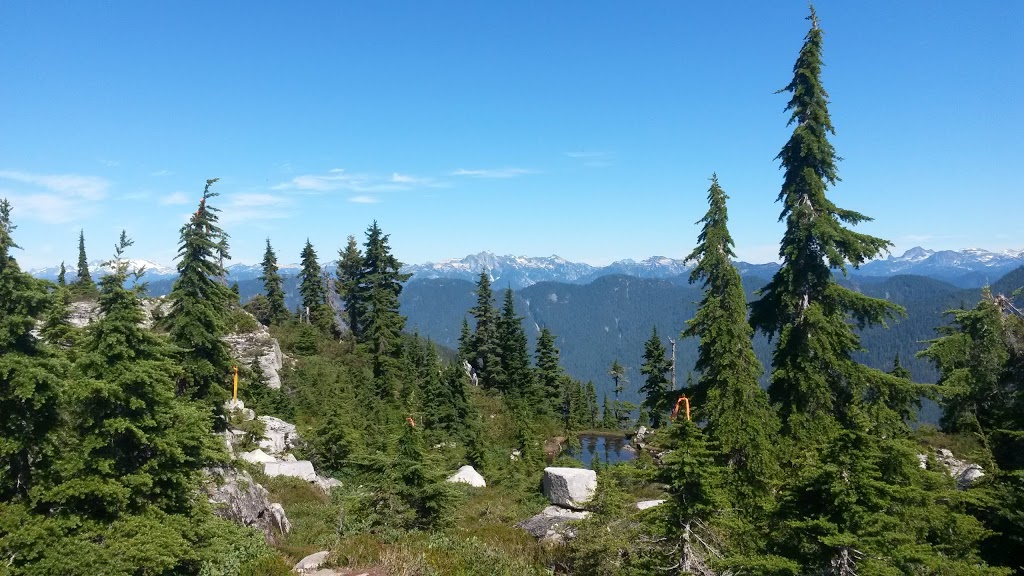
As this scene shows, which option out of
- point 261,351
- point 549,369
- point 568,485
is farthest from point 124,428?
point 549,369

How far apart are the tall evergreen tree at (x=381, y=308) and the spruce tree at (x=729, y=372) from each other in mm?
27918

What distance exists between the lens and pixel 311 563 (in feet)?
36.3

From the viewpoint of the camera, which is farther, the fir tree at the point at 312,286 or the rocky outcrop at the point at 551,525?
the fir tree at the point at 312,286

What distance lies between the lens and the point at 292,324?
5566 cm

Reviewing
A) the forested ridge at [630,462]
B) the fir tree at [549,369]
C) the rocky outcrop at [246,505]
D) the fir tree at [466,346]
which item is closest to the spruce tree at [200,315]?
the forested ridge at [630,462]

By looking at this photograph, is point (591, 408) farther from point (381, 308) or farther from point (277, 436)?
point (277, 436)

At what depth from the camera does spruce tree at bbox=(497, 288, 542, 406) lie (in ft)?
167

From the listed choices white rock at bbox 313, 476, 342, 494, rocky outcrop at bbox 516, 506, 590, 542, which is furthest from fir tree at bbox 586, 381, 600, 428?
rocky outcrop at bbox 516, 506, 590, 542

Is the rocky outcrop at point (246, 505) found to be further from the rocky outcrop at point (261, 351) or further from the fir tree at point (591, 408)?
the fir tree at point (591, 408)

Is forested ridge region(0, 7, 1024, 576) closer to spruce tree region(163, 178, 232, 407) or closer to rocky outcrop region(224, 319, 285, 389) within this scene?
spruce tree region(163, 178, 232, 407)

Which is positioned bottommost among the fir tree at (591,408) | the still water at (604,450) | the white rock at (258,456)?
the fir tree at (591,408)

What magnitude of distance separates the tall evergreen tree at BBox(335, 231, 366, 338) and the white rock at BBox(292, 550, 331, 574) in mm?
38609

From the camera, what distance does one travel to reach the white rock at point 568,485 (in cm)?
2053

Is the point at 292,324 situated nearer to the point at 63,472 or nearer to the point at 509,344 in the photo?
the point at 509,344
